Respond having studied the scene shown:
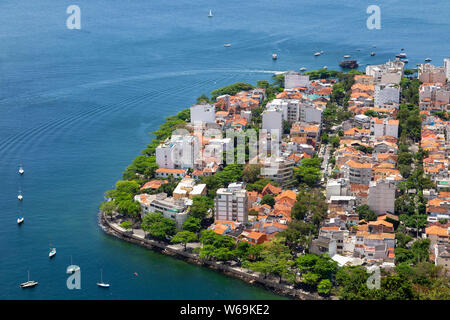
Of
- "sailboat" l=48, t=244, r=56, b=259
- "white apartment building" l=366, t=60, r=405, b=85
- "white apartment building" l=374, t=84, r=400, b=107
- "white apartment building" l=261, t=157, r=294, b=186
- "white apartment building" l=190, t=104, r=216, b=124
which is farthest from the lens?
"white apartment building" l=366, t=60, r=405, b=85

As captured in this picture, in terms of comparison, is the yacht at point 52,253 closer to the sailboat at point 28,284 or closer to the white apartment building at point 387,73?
the sailboat at point 28,284

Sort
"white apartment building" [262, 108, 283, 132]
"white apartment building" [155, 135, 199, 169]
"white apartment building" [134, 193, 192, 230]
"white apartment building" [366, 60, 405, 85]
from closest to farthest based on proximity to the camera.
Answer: "white apartment building" [134, 193, 192, 230] < "white apartment building" [155, 135, 199, 169] < "white apartment building" [262, 108, 283, 132] < "white apartment building" [366, 60, 405, 85]

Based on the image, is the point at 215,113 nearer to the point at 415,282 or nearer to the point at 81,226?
the point at 81,226

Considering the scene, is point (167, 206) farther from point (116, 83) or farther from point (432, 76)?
point (432, 76)

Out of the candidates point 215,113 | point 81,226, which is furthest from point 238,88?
point 81,226

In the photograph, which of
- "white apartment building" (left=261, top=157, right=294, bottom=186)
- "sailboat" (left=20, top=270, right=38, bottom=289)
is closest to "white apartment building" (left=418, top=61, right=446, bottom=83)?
"white apartment building" (left=261, top=157, right=294, bottom=186)

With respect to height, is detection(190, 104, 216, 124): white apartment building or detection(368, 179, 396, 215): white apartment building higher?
detection(190, 104, 216, 124): white apartment building

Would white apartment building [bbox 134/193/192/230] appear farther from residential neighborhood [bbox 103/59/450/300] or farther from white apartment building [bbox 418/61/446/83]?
white apartment building [bbox 418/61/446/83]
